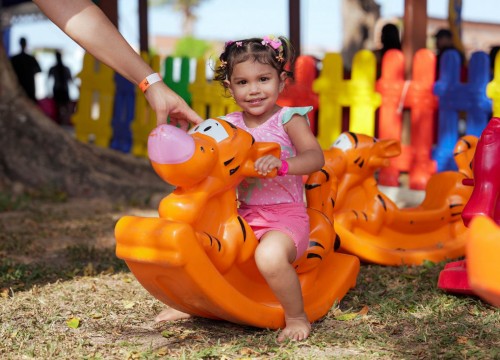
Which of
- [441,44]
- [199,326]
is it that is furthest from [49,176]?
[441,44]

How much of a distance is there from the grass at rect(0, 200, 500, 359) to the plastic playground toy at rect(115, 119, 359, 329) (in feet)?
0.44

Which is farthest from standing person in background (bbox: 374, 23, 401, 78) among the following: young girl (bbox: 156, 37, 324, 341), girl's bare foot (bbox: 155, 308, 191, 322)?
girl's bare foot (bbox: 155, 308, 191, 322)

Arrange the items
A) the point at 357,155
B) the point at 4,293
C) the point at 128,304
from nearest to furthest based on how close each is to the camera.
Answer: the point at 128,304, the point at 4,293, the point at 357,155

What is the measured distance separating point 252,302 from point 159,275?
0.42m

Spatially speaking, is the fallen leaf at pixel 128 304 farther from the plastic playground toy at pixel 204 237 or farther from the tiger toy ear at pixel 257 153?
the tiger toy ear at pixel 257 153

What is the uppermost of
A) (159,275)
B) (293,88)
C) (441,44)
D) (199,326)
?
(441,44)

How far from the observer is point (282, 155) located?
3084 millimetres

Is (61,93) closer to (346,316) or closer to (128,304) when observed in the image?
(128,304)

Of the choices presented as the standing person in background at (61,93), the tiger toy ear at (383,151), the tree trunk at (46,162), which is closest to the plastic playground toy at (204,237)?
the tiger toy ear at (383,151)

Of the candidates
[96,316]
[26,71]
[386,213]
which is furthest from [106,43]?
[26,71]

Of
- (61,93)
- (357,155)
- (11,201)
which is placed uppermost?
(61,93)

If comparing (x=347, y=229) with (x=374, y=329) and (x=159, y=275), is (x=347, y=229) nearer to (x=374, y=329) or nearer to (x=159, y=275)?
(x=374, y=329)

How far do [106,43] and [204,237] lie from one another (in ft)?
3.04

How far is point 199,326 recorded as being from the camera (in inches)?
117
